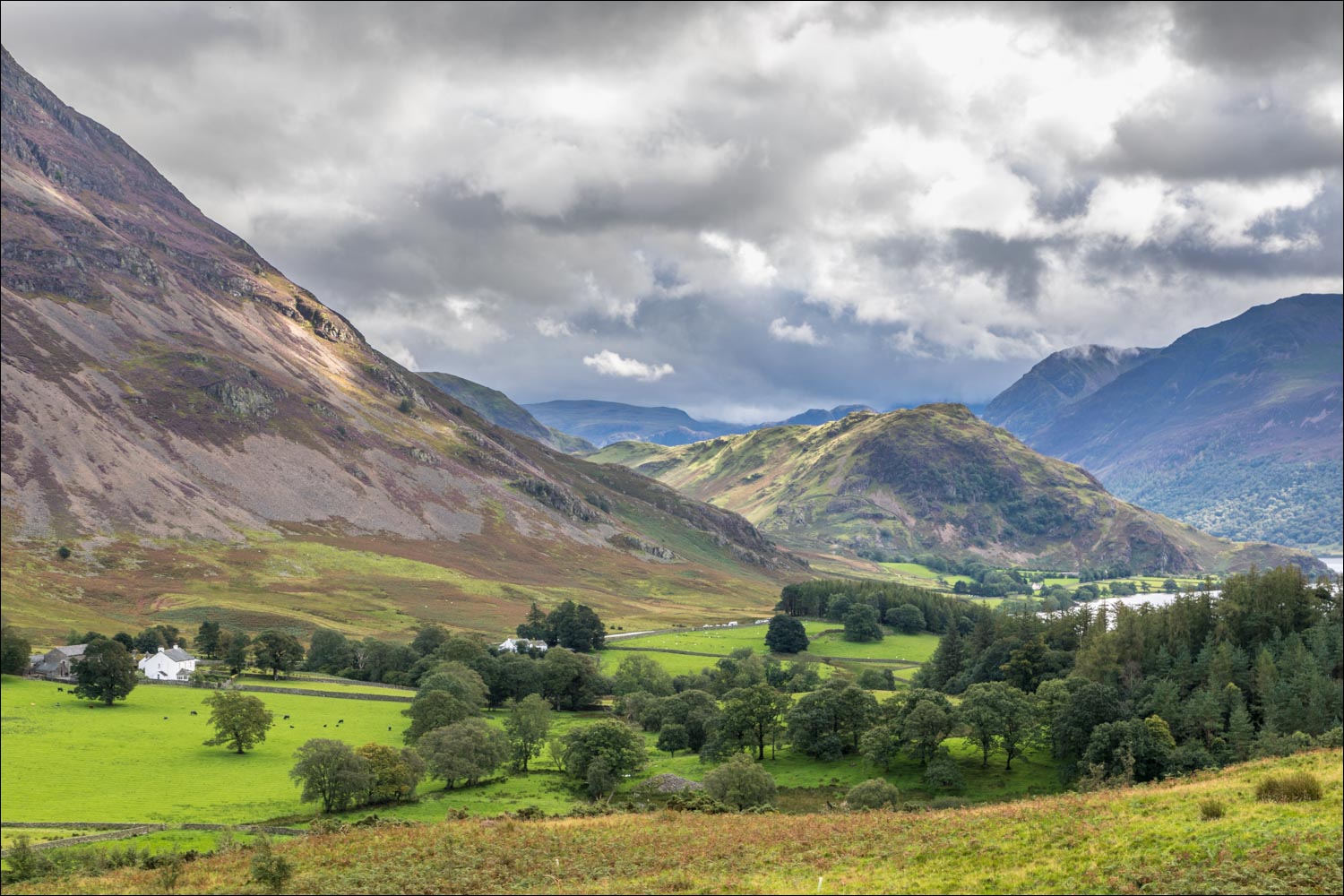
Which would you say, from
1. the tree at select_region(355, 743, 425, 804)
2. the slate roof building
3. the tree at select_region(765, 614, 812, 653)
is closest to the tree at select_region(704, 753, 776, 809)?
the tree at select_region(355, 743, 425, 804)

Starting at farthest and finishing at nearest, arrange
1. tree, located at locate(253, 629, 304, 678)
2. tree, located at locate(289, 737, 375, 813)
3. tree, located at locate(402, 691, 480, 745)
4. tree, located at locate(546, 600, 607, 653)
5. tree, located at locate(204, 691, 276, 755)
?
tree, located at locate(546, 600, 607, 653) < tree, located at locate(253, 629, 304, 678) < tree, located at locate(402, 691, 480, 745) < tree, located at locate(204, 691, 276, 755) < tree, located at locate(289, 737, 375, 813)

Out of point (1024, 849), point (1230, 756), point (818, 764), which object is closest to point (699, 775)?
point (818, 764)

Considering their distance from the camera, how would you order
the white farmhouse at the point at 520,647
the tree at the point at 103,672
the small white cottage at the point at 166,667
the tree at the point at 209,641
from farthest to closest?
the white farmhouse at the point at 520,647
the tree at the point at 209,641
the small white cottage at the point at 166,667
the tree at the point at 103,672

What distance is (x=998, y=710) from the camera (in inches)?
3659

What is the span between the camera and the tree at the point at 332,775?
78562 millimetres

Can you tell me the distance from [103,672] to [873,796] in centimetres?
10184

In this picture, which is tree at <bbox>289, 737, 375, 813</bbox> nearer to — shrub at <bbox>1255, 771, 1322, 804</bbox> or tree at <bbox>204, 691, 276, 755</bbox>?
tree at <bbox>204, 691, 276, 755</bbox>

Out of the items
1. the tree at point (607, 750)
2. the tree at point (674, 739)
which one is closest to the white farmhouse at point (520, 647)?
the tree at point (674, 739)

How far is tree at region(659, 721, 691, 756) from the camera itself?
374 ft

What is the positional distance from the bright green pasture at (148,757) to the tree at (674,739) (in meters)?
36.0

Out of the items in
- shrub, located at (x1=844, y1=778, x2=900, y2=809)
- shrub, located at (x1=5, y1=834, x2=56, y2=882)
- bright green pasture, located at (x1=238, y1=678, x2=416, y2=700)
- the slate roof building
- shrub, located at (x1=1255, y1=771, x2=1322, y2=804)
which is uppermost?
shrub, located at (x1=1255, y1=771, x2=1322, y2=804)

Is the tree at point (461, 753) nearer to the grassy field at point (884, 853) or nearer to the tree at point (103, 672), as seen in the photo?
the grassy field at point (884, 853)

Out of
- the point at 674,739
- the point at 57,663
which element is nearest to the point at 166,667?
the point at 57,663

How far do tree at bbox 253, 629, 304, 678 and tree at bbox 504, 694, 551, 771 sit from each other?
62.7m
